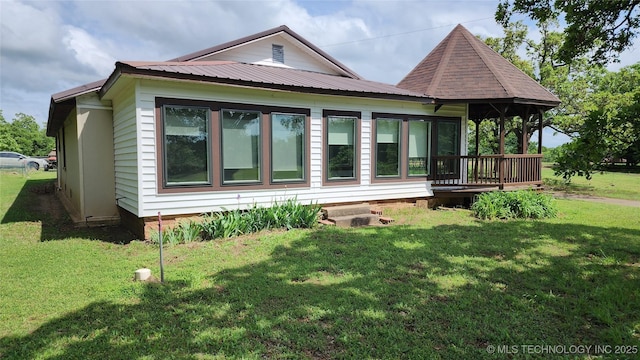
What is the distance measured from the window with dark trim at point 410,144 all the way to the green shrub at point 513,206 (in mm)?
1915

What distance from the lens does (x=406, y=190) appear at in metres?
10.5

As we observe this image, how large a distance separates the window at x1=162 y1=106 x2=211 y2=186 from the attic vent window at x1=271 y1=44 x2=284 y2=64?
444 cm

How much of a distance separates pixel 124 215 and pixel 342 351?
24.0 ft

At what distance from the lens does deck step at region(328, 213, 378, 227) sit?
27.8ft

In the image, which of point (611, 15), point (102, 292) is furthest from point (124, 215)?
point (611, 15)

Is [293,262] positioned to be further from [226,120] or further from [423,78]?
[423,78]

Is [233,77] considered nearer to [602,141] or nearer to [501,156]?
[602,141]

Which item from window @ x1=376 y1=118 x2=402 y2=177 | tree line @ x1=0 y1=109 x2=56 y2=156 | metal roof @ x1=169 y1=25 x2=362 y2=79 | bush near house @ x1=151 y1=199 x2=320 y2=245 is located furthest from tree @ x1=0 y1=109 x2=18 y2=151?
window @ x1=376 y1=118 x2=402 y2=177

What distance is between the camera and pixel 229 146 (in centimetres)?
788

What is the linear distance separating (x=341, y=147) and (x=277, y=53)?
A: 3928 millimetres

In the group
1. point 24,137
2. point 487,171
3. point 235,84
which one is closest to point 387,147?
point 487,171

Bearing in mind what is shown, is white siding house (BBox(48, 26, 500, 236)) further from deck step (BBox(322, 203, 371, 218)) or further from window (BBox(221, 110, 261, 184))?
deck step (BBox(322, 203, 371, 218))

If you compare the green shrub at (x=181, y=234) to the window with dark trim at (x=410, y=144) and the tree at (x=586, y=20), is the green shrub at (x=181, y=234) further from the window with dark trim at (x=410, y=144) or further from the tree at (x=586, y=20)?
the tree at (x=586, y=20)

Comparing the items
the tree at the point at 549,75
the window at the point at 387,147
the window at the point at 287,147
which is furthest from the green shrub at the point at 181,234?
Answer: the tree at the point at 549,75
